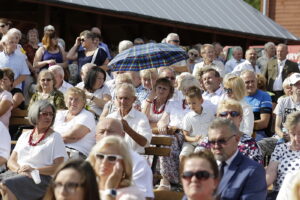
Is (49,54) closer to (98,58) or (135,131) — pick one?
(98,58)

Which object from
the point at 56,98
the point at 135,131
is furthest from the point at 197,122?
the point at 56,98

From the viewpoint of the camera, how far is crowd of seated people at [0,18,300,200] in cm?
653

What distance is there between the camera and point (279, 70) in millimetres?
16234

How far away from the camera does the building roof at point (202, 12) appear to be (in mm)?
20781

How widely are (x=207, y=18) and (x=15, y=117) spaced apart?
542 inches

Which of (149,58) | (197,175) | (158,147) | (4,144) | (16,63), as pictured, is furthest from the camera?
(16,63)

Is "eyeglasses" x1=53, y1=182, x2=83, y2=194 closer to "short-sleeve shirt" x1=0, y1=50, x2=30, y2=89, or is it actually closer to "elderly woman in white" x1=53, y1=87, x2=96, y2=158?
"elderly woman in white" x1=53, y1=87, x2=96, y2=158

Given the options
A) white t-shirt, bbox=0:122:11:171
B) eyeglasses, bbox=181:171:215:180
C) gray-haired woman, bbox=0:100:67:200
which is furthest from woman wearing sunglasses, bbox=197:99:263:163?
eyeglasses, bbox=181:171:215:180

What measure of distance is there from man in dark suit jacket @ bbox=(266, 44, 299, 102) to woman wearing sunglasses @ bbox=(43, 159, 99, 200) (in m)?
10.3

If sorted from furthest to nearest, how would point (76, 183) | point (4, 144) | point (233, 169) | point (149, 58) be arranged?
point (149, 58)
point (4, 144)
point (233, 169)
point (76, 183)

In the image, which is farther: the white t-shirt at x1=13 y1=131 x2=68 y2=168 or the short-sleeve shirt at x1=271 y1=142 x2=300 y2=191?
the white t-shirt at x1=13 y1=131 x2=68 y2=168

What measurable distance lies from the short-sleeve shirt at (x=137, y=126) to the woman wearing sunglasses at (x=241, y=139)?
1.29 meters

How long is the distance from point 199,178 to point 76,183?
0.91 metres

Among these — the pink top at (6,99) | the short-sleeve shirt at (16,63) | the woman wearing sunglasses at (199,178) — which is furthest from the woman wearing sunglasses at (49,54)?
the woman wearing sunglasses at (199,178)
